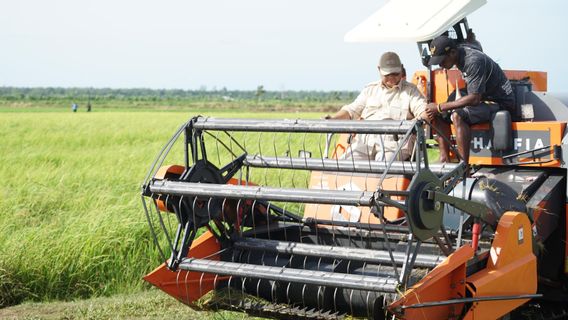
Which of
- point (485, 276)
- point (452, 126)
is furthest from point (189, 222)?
point (452, 126)

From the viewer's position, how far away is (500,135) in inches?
244

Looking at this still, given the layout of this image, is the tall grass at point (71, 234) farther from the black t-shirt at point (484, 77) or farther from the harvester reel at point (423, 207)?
the harvester reel at point (423, 207)

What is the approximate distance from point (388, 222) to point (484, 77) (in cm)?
135

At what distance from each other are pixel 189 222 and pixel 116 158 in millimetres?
10298

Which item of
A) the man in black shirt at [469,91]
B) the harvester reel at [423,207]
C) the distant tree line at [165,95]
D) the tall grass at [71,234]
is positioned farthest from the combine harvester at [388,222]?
the distant tree line at [165,95]

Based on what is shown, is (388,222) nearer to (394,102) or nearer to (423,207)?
(394,102)

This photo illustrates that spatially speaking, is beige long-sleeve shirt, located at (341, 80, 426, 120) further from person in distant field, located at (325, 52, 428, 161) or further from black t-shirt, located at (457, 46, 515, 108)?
black t-shirt, located at (457, 46, 515, 108)

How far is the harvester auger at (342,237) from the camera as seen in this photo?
435 centimetres

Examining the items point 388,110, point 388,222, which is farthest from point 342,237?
point 388,110

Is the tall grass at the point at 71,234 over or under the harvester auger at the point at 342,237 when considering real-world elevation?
under

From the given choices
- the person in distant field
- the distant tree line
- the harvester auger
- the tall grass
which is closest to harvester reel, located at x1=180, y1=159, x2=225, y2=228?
the harvester auger

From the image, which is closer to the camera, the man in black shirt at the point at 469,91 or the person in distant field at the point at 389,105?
the man in black shirt at the point at 469,91

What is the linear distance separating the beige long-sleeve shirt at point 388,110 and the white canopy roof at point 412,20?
1.23 ft

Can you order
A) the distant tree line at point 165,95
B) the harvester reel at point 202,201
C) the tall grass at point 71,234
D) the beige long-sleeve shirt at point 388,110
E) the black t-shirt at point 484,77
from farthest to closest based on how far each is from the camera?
the distant tree line at point 165,95, the tall grass at point 71,234, the beige long-sleeve shirt at point 388,110, the black t-shirt at point 484,77, the harvester reel at point 202,201
